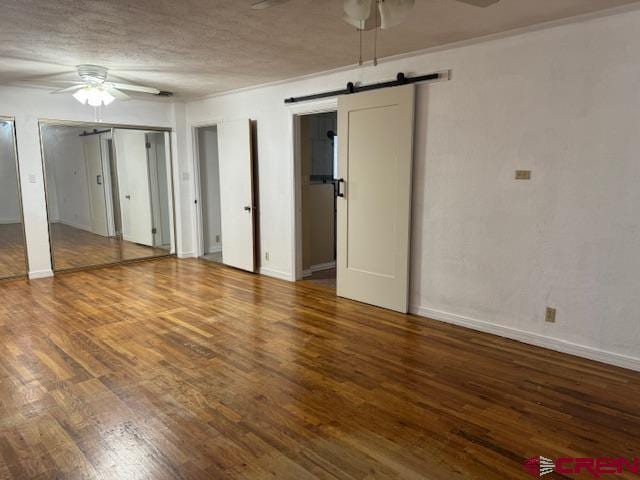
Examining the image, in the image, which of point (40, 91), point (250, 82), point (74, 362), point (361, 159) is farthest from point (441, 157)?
point (40, 91)

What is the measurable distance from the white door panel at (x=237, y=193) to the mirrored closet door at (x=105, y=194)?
1264 millimetres

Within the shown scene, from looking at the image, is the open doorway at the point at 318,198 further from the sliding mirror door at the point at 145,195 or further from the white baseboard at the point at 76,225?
the white baseboard at the point at 76,225

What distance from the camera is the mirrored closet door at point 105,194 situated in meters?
5.69

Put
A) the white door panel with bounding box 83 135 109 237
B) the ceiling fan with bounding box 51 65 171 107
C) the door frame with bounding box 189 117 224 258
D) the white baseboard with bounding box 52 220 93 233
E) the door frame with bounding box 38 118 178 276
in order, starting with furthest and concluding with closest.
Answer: the door frame with bounding box 189 117 224 258, the white door panel with bounding box 83 135 109 237, the white baseboard with bounding box 52 220 93 233, the door frame with bounding box 38 118 178 276, the ceiling fan with bounding box 51 65 171 107

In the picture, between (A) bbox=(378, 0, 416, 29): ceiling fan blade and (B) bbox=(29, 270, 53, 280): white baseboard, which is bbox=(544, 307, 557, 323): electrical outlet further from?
(B) bbox=(29, 270, 53, 280): white baseboard

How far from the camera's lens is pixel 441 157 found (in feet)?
12.3

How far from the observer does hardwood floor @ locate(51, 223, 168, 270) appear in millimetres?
5770

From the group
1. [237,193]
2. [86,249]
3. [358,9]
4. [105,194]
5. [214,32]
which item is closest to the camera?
[358,9]

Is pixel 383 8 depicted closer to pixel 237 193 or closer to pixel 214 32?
pixel 214 32

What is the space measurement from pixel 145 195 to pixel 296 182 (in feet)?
9.32

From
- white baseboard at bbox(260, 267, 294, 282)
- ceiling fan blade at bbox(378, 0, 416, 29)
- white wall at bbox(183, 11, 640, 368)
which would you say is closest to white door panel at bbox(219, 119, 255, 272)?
white baseboard at bbox(260, 267, 294, 282)

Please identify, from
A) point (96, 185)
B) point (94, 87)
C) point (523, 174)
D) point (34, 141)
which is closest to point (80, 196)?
point (96, 185)

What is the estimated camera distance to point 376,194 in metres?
4.17

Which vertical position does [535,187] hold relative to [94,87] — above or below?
below
